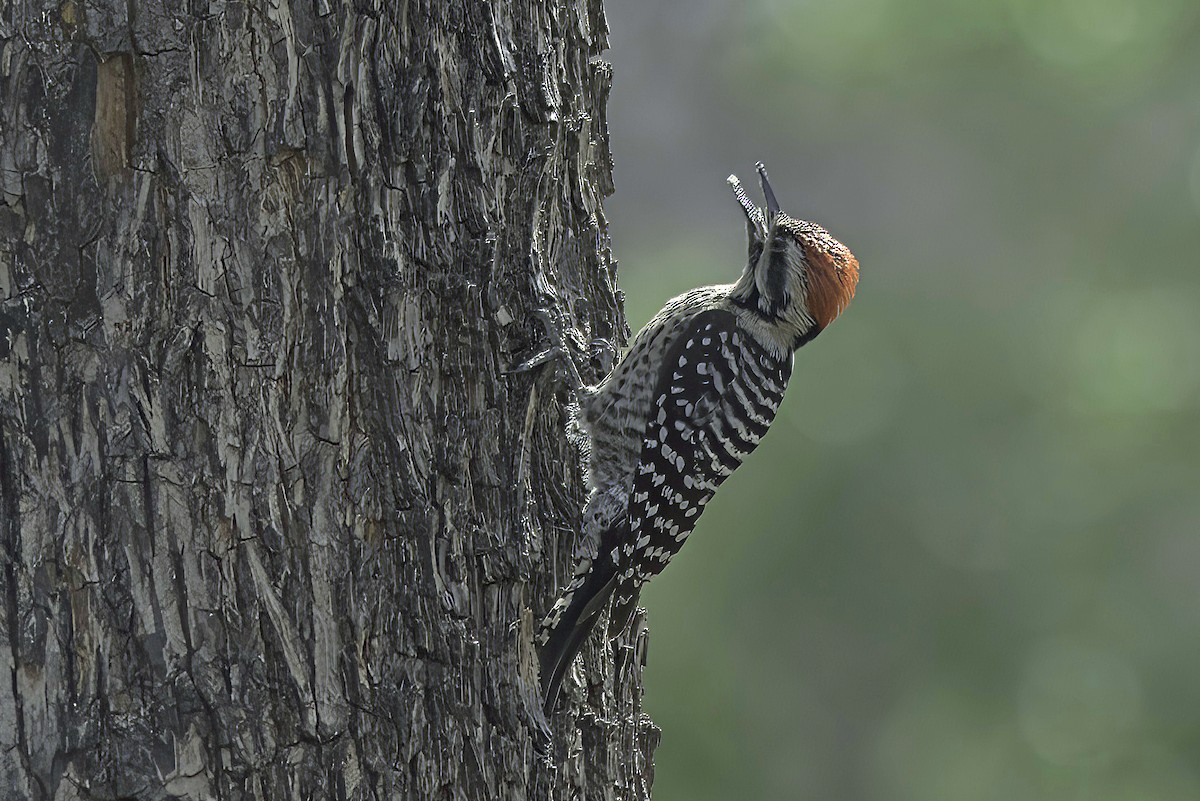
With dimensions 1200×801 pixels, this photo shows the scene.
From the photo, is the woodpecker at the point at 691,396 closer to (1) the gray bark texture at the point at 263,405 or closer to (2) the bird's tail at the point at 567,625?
(2) the bird's tail at the point at 567,625

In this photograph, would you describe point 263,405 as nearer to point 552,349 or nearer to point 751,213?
point 552,349

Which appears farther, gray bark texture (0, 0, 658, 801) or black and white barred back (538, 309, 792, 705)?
black and white barred back (538, 309, 792, 705)

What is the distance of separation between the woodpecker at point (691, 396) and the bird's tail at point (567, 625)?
3 cm

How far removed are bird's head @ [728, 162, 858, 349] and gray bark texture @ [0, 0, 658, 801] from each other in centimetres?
146

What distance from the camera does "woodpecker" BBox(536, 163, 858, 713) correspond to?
3.06 m

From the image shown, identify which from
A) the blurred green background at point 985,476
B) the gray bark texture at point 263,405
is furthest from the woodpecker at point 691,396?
the blurred green background at point 985,476

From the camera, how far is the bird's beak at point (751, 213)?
3766 mm

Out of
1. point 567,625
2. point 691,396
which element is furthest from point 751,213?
point 567,625

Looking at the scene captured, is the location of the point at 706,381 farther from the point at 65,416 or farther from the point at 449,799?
the point at 65,416

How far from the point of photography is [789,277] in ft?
12.1

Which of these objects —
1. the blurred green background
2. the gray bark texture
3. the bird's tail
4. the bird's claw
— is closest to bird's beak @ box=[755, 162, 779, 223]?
the bird's claw

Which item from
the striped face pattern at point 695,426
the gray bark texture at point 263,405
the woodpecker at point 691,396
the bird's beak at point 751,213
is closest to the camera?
the gray bark texture at point 263,405

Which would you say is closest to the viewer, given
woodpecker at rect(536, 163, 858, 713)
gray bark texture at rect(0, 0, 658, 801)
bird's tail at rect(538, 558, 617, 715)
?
gray bark texture at rect(0, 0, 658, 801)

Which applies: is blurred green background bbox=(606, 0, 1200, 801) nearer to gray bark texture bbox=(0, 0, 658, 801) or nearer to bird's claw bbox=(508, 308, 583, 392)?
bird's claw bbox=(508, 308, 583, 392)
